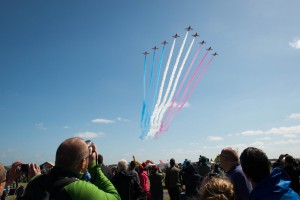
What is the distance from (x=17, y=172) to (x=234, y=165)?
3.49 meters

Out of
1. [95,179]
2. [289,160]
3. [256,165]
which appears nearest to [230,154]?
[256,165]

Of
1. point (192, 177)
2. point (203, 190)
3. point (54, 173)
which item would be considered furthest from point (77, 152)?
point (192, 177)

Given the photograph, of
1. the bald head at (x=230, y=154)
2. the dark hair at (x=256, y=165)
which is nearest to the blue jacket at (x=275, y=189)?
the dark hair at (x=256, y=165)

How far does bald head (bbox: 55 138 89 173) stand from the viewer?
2.63 m

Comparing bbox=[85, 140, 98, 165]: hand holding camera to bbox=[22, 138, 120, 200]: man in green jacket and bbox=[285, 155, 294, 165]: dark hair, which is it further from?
bbox=[285, 155, 294, 165]: dark hair

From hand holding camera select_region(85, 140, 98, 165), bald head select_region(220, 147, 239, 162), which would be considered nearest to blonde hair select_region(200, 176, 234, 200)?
hand holding camera select_region(85, 140, 98, 165)

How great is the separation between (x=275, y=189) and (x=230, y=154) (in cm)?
225

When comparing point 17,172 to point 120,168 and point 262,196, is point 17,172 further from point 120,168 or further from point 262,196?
point 120,168

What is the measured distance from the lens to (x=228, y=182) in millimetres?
2551

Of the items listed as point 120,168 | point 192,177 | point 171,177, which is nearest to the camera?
point 120,168

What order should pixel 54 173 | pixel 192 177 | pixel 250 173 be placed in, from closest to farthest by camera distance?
pixel 54 173, pixel 250 173, pixel 192 177

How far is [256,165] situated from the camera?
306 centimetres

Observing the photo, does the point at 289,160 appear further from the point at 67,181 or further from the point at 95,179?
the point at 67,181

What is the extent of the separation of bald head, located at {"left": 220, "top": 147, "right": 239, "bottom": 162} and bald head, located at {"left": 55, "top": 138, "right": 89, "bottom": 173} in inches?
119
